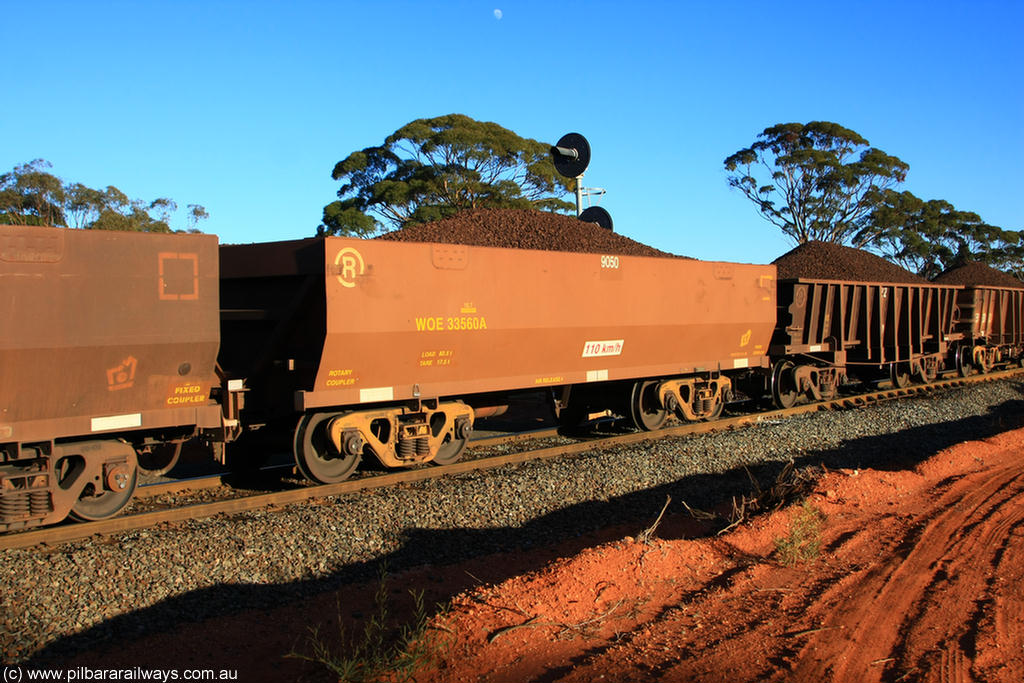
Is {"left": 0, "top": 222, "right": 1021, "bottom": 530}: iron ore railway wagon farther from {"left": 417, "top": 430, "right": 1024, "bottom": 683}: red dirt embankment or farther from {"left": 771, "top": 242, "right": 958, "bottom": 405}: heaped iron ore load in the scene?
{"left": 417, "top": 430, "right": 1024, "bottom": 683}: red dirt embankment

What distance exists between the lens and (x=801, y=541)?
6.32 meters

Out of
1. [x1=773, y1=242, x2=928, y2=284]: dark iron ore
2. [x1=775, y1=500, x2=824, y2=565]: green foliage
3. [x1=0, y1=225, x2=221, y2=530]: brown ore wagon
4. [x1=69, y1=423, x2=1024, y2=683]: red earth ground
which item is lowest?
[x1=69, y1=423, x2=1024, y2=683]: red earth ground

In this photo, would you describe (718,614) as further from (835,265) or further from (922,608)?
(835,265)

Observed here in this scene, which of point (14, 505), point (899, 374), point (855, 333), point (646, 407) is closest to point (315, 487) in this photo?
point (14, 505)

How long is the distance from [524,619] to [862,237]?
56.5 m

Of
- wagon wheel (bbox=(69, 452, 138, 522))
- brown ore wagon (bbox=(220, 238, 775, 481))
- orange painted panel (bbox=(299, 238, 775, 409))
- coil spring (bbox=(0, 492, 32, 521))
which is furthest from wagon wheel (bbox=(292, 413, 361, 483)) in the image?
coil spring (bbox=(0, 492, 32, 521))

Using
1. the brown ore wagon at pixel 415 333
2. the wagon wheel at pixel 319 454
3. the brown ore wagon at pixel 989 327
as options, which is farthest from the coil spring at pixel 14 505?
the brown ore wagon at pixel 989 327

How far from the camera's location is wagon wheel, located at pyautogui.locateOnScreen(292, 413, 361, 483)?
907 cm

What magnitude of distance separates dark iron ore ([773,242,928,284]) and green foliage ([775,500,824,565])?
29241 mm

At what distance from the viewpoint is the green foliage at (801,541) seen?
612 centimetres

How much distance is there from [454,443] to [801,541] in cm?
527

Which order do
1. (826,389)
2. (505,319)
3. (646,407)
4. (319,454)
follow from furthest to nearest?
(826,389)
(646,407)
(505,319)
(319,454)

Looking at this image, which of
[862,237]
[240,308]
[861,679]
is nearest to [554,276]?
[240,308]

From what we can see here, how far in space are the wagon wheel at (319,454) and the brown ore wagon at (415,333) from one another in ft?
0.06
